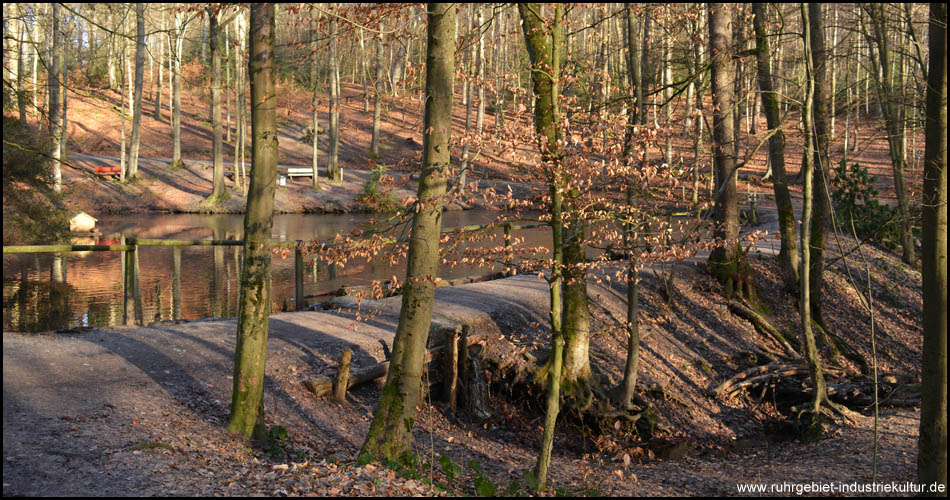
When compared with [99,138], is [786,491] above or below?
below

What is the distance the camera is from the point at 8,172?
1463 centimetres

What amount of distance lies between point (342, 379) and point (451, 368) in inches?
67.6

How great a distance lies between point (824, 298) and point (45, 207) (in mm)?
16799

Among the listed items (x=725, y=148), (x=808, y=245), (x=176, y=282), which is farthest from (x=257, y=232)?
(x=176, y=282)

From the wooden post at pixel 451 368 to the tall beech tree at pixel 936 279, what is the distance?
5.32 metres

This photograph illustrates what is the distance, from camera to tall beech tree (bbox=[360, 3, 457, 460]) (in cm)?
638

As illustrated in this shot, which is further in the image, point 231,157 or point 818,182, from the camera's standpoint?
point 231,157

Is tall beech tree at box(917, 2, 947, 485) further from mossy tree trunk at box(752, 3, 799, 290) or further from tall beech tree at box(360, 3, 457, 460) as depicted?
mossy tree trunk at box(752, 3, 799, 290)

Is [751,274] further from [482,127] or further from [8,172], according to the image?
[8,172]

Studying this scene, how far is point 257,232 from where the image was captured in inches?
247

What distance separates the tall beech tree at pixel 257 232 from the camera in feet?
20.1

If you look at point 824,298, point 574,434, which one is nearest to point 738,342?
point 824,298

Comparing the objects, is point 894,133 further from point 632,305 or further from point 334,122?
point 334,122

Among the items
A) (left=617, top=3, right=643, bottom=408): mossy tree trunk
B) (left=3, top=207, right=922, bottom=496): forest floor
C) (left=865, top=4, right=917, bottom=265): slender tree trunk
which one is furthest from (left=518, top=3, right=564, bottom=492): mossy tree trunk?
(left=865, top=4, right=917, bottom=265): slender tree trunk
